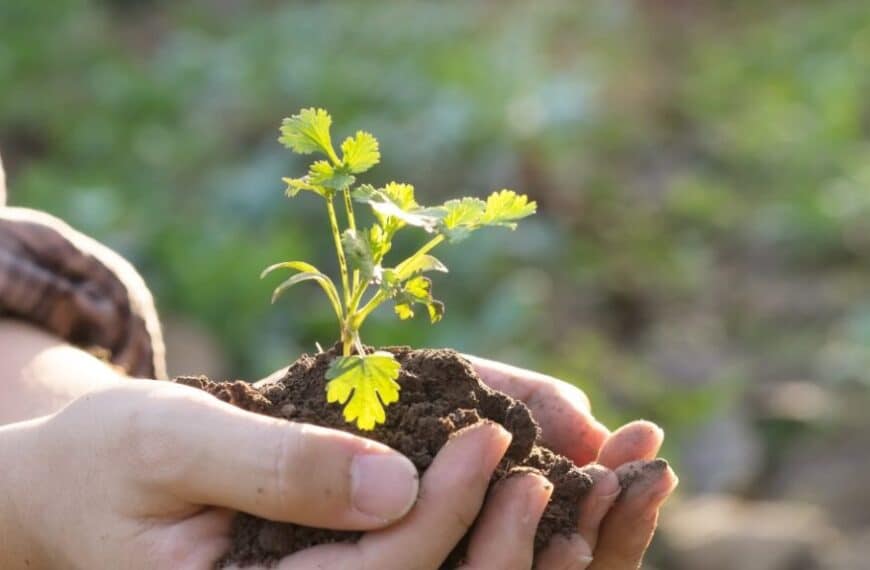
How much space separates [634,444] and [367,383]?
1.58 ft

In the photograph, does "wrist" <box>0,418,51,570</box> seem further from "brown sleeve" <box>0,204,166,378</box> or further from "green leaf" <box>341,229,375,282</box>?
"brown sleeve" <box>0,204,166,378</box>

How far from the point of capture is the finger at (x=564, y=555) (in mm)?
1827

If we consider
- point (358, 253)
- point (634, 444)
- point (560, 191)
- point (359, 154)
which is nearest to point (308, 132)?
point (359, 154)

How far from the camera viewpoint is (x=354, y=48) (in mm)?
10484

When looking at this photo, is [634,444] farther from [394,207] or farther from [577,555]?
[394,207]

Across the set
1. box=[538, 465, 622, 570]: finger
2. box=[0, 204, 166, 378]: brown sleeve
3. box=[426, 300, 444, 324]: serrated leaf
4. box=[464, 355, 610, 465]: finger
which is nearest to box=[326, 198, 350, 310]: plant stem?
box=[426, 300, 444, 324]: serrated leaf

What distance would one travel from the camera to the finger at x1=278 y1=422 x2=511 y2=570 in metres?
1.66

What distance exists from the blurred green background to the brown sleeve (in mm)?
2841

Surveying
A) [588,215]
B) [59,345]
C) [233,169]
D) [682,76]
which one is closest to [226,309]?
[233,169]

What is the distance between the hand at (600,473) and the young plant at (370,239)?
0.30 m

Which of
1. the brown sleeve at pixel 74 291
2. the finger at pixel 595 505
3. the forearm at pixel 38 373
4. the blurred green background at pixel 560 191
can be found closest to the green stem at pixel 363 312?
the finger at pixel 595 505

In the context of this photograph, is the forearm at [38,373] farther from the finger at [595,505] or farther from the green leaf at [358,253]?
the finger at [595,505]

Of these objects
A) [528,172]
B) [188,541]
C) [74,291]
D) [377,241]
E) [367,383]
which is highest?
[528,172]

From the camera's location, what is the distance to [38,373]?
93.4 inches
